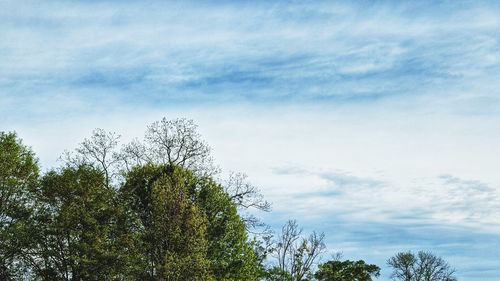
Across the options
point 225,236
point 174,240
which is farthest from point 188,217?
point 225,236

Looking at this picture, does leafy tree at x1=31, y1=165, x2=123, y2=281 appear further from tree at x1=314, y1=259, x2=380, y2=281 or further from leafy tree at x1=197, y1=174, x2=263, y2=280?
tree at x1=314, y1=259, x2=380, y2=281

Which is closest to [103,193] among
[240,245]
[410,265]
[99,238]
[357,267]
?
[99,238]

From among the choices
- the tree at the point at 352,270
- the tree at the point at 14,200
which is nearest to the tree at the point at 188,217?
the tree at the point at 14,200

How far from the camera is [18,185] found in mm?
69125

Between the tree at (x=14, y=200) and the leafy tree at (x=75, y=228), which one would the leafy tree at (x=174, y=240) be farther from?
the tree at (x=14, y=200)

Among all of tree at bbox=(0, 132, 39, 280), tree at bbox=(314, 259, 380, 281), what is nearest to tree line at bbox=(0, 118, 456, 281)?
tree at bbox=(0, 132, 39, 280)

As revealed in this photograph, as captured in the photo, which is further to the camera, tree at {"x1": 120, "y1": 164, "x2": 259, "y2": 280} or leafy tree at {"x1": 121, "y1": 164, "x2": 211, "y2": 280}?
tree at {"x1": 120, "y1": 164, "x2": 259, "y2": 280}

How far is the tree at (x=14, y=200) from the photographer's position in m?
65.8

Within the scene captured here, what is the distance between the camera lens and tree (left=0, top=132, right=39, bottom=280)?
216ft

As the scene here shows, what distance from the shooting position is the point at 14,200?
6838cm

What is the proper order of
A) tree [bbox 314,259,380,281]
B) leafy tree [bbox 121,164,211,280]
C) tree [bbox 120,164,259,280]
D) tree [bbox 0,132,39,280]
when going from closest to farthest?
leafy tree [bbox 121,164,211,280] < tree [bbox 120,164,259,280] < tree [bbox 0,132,39,280] < tree [bbox 314,259,380,281]

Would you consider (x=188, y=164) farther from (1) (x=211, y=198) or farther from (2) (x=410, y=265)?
(2) (x=410, y=265)

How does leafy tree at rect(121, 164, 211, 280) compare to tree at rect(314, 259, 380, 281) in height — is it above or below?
below

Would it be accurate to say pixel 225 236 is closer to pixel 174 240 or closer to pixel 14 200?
pixel 174 240
